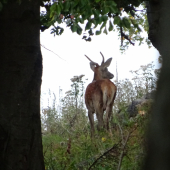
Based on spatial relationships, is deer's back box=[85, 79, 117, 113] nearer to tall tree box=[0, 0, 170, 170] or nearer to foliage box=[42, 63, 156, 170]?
foliage box=[42, 63, 156, 170]

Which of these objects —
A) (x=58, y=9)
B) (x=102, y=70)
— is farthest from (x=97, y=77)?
(x=58, y=9)

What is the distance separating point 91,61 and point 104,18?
593 cm

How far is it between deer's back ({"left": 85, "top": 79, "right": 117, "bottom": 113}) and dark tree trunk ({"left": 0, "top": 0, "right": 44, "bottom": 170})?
181 inches

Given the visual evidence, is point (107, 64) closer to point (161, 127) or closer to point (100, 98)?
point (100, 98)

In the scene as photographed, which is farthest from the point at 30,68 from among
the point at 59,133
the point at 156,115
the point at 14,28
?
the point at 59,133

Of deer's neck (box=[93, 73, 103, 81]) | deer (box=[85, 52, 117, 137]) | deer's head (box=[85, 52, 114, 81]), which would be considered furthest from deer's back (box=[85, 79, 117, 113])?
deer's head (box=[85, 52, 114, 81])

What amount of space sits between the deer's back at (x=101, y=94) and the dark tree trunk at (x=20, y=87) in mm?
4591

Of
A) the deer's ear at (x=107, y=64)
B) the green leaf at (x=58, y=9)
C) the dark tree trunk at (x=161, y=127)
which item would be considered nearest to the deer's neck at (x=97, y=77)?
the deer's ear at (x=107, y=64)

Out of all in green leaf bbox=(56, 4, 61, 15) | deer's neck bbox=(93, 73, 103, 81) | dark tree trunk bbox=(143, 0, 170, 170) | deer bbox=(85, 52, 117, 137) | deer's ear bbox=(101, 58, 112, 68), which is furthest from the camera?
deer's ear bbox=(101, 58, 112, 68)

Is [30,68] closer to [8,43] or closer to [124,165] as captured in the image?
[8,43]

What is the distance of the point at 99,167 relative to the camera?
438 cm

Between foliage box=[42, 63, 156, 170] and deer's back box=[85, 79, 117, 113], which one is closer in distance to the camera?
foliage box=[42, 63, 156, 170]

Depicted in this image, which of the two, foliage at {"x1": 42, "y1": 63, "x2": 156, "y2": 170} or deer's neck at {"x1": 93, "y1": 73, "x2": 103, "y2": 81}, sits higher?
deer's neck at {"x1": 93, "y1": 73, "x2": 103, "y2": 81}

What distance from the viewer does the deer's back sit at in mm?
8789
